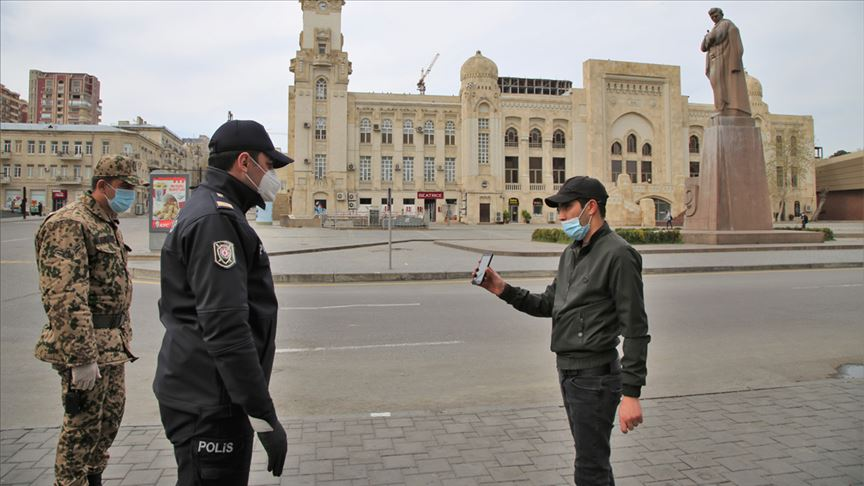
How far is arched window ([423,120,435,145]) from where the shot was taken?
6438 centimetres

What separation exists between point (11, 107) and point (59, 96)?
10549 millimetres

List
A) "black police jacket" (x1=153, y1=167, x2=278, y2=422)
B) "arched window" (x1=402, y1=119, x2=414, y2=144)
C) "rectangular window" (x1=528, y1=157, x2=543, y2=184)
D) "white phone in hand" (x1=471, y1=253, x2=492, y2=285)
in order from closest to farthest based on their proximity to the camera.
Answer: "black police jacket" (x1=153, y1=167, x2=278, y2=422) → "white phone in hand" (x1=471, y1=253, x2=492, y2=285) → "arched window" (x1=402, y1=119, x2=414, y2=144) → "rectangular window" (x1=528, y1=157, x2=543, y2=184)

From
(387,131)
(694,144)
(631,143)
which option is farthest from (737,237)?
(694,144)

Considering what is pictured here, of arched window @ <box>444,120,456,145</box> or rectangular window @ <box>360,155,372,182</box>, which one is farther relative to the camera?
arched window @ <box>444,120,456,145</box>

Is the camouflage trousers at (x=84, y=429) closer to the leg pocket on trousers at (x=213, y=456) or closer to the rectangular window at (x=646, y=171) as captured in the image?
the leg pocket on trousers at (x=213, y=456)

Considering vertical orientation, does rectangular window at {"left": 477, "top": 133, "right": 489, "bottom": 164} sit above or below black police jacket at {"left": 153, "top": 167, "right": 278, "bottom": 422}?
above

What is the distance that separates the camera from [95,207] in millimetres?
3398

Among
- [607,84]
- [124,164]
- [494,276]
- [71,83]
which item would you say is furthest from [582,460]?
[71,83]

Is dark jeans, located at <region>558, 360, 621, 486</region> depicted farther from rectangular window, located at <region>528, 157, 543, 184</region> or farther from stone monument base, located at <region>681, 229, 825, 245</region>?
rectangular window, located at <region>528, 157, 543, 184</region>

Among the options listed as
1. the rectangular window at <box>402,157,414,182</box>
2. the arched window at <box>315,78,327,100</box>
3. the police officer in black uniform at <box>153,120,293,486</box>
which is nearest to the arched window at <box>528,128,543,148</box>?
the rectangular window at <box>402,157,414,182</box>

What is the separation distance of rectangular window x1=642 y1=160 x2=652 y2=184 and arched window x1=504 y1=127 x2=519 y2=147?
16.4 metres

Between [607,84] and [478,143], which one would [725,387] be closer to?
[478,143]

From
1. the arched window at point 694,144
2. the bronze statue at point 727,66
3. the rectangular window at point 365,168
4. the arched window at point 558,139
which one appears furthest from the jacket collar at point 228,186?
the arched window at point 694,144

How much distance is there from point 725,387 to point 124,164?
221 inches
